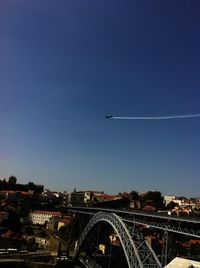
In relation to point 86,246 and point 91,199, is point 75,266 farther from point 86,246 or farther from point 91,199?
point 91,199

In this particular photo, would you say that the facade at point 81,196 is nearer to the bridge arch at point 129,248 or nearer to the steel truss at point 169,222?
the bridge arch at point 129,248

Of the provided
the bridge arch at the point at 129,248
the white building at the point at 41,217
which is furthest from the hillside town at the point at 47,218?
the bridge arch at the point at 129,248

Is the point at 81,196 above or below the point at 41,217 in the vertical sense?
above

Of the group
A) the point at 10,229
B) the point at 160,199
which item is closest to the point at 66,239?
the point at 10,229

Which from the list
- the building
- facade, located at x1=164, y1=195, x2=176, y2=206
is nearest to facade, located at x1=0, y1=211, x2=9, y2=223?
the building

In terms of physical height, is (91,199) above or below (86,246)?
above

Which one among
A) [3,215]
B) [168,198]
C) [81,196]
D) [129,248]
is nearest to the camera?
[129,248]

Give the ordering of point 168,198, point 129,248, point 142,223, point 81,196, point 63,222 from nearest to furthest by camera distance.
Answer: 1. point 129,248
2. point 142,223
3. point 63,222
4. point 81,196
5. point 168,198

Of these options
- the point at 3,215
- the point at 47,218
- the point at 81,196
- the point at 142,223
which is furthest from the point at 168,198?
the point at 142,223

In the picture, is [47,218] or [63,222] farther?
[47,218]

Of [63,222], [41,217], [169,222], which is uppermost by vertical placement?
[169,222]

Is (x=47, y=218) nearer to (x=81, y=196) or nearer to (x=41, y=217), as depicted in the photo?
(x=41, y=217)
